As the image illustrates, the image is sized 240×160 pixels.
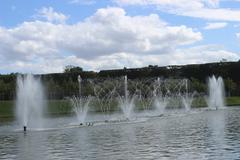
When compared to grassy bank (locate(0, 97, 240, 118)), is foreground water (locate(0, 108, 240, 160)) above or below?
below

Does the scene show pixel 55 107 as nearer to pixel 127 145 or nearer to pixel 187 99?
pixel 187 99

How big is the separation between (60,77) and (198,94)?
5017 centimetres

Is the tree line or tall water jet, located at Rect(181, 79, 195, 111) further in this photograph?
the tree line

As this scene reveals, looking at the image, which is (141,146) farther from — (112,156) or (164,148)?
(112,156)

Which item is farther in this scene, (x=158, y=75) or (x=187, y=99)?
(x=158, y=75)

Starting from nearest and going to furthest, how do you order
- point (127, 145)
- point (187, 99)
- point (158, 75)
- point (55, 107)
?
point (127, 145) < point (55, 107) < point (187, 99) < point (158, 75)

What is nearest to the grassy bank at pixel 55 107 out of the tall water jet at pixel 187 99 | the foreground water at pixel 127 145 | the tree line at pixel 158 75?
the tall water jet at pixel 187 99

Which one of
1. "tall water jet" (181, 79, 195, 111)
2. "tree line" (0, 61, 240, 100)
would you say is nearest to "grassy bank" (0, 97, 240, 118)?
"tall water jet" (181, 79, 195, 111)

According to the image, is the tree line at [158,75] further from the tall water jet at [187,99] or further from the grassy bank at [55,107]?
the grassy bank at [55,107]

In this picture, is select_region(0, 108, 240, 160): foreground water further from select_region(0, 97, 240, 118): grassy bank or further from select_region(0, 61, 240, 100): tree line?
select_region(0, 61, 240, 100): tree line

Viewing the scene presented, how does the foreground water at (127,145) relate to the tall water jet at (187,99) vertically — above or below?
below

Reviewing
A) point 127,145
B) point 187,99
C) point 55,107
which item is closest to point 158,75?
point 187,99

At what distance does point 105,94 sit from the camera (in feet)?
370

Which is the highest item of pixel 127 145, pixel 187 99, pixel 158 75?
pixel 158 75
